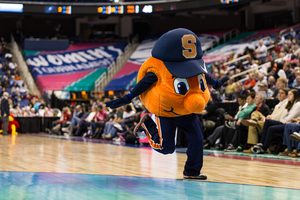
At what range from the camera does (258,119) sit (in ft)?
26.8

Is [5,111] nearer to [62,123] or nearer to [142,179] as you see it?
[62,123]

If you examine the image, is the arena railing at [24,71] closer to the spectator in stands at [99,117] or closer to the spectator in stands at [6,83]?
the spectator in stands at [6,83]

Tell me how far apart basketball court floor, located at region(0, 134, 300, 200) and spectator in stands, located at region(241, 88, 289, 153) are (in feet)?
4.09

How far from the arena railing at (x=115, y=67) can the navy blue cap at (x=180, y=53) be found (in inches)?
778

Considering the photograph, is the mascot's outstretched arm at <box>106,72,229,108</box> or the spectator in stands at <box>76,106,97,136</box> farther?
the spectator in stands at <box>76,106,97,136</box>

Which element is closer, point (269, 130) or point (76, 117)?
point (269, 130)

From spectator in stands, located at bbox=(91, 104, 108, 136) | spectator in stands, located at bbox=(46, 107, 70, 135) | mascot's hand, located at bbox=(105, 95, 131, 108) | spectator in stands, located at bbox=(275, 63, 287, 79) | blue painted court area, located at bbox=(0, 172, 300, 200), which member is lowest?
spectator in stands, located at bbox=(46, 107, 70, 135)

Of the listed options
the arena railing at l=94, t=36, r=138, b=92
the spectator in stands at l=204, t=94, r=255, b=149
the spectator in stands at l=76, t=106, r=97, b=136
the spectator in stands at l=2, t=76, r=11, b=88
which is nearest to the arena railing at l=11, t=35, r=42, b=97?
the spectator in stands at l=2, t=76, r=11, b=88

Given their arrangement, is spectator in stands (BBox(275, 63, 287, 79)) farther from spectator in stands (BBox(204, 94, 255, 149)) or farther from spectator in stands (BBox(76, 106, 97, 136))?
spectator in stands (BBox(76, 106, 97, 136))

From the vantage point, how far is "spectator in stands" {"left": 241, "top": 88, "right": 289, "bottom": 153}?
7816 mm

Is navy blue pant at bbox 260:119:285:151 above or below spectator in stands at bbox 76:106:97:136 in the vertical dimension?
above

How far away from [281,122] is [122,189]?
4573 mm

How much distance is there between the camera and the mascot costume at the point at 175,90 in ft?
13.9

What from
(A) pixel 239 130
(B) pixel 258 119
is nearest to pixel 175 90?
(B) pixel 258 119
